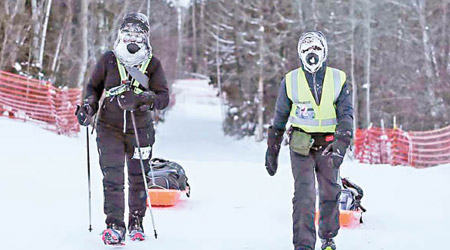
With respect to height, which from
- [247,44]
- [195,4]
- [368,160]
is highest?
[195,4]

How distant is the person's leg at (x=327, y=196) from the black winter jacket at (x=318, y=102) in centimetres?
22

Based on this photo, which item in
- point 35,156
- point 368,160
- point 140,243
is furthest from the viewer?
point 368,160

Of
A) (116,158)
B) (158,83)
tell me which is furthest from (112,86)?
(116,158)

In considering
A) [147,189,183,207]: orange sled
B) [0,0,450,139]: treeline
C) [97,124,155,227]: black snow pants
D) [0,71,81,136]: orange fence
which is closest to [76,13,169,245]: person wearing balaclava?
[97,124,155,227]: black snow pants

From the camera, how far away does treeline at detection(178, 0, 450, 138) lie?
90.4ft

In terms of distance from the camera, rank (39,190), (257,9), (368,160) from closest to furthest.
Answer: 1. (39,190)
2. (368,160)
3. (257,9)

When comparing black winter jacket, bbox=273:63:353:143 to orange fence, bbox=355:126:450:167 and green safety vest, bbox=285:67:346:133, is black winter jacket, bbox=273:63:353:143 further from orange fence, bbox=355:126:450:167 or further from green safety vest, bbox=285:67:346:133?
orange fence, bbox=355:126:450:167

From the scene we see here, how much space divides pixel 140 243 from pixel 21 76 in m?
13.0

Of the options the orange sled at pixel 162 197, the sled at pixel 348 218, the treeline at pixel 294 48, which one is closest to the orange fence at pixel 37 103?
the treeline at pixel 294 48

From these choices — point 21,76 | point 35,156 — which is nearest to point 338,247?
point 35,156

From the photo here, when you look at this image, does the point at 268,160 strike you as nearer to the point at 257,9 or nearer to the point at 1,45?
the point at 1,45

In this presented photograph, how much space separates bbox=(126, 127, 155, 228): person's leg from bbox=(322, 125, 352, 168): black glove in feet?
4.59

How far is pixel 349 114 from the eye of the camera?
14.9 ft

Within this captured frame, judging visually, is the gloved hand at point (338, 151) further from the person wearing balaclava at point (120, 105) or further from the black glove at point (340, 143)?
the person wearing balaclava at point (120, 105)
